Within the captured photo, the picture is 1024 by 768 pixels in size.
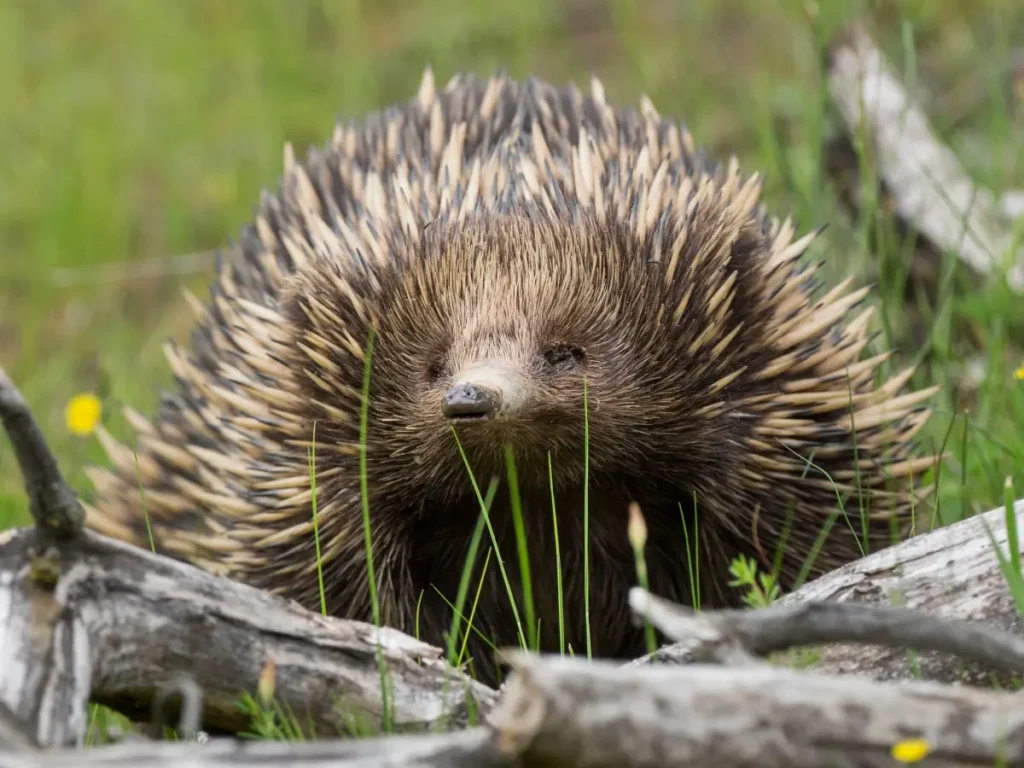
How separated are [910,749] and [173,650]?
34.6 inches

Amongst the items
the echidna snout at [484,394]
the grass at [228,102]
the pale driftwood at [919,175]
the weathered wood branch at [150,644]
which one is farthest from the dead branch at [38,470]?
the pale driftwood at [919,175]

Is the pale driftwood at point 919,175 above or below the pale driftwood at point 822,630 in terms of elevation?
above

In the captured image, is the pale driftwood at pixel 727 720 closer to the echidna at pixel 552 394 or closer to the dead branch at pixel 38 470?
the dead branch at pixel 38 470

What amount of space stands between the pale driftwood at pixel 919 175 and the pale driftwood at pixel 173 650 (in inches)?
92.8

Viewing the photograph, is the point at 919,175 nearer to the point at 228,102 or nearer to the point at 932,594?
the point at 932,594

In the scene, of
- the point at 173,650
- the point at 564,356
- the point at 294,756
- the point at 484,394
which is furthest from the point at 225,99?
the point at 294,756

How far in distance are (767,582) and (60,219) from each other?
13.1 feet

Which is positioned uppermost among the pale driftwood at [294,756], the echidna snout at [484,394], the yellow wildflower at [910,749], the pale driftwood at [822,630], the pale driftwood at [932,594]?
the echidna snout at [484,394]

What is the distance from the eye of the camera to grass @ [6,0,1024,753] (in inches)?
194

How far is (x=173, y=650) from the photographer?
6.15ft

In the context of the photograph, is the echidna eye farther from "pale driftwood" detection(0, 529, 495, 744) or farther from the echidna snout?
"pale driftwood" detection(0, 529, 495, 744)

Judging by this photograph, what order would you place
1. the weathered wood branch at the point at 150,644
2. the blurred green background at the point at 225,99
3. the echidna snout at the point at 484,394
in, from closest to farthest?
1. the weathered wood branch at the point at 150,644
2. the echidna snout at the point at 484,394
3. the blurred green background at the point at 225,99

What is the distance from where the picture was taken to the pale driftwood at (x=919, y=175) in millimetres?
4055

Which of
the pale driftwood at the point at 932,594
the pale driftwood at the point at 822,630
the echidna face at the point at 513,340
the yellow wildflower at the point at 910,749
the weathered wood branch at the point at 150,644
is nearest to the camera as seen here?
the yellow wildflower at the point at 910,749
